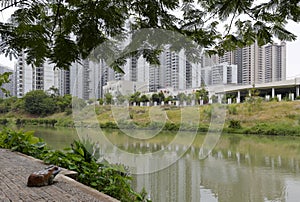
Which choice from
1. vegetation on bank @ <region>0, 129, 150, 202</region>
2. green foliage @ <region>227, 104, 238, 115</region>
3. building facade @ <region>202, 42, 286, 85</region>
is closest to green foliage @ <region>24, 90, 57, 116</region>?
vegetation on bank @ <region>0, 129, 150, 202</region>

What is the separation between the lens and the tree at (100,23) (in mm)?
1086

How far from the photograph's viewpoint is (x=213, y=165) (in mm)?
7008

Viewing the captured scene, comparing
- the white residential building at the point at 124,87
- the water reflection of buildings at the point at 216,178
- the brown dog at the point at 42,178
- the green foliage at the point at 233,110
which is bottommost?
the water reflection of buildings at the point at 216,178

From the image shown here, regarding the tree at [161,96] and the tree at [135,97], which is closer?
the tree at [161,96]

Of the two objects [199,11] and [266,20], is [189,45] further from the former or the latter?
[266,20]

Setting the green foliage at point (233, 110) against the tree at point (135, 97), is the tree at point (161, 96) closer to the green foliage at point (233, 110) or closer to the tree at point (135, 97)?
the tree at point (135, 97)

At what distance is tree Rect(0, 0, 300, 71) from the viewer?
3.56ft

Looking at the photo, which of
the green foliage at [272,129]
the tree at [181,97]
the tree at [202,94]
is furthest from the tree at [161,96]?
the green foliage at [272,129]

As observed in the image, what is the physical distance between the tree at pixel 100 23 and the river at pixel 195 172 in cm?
139

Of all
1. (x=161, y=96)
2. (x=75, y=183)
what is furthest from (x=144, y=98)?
(x=75, y=183)

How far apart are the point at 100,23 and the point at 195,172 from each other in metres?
5.37

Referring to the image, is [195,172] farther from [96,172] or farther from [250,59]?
[250,59]

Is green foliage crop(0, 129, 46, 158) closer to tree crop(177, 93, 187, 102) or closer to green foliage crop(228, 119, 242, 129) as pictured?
tree crop(177, 93, 187, 102)

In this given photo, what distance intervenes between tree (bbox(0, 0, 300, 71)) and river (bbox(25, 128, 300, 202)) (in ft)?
4.57
